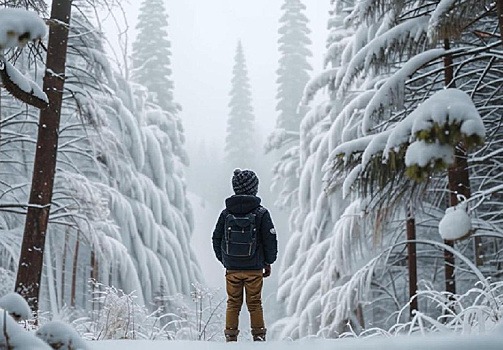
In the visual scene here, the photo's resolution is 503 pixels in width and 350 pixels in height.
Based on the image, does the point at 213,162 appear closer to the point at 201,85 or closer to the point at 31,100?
the point at 201,85

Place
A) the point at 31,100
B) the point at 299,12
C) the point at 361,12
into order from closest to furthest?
the point at 31,100 < the point at 361,12 < the point at 299,12

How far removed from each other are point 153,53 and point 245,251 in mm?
27470

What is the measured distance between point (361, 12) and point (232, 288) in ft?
11.3

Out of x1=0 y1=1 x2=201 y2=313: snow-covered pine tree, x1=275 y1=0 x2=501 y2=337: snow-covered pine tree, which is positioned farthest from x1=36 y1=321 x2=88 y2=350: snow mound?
x1=0 y1=1 x2=201 y2=313: snow-covered pine tree

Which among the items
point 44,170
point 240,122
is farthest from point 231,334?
point 240,122

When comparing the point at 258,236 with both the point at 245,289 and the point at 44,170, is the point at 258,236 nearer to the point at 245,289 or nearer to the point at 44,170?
the point at 245,289

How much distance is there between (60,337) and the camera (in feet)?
5.12

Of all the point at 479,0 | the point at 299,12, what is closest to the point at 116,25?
the point at 479,0

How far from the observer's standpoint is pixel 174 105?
103ft

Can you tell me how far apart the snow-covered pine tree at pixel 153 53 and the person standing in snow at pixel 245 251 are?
25.9 m

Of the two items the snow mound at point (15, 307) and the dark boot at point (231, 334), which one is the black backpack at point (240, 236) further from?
the snow mound at point (15, 307)

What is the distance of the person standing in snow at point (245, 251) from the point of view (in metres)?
5.34

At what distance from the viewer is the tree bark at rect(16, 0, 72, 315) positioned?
7.53 metres

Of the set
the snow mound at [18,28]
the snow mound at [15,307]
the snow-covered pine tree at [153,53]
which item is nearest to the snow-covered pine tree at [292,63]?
the snow-covered pine tree at [153,53]
